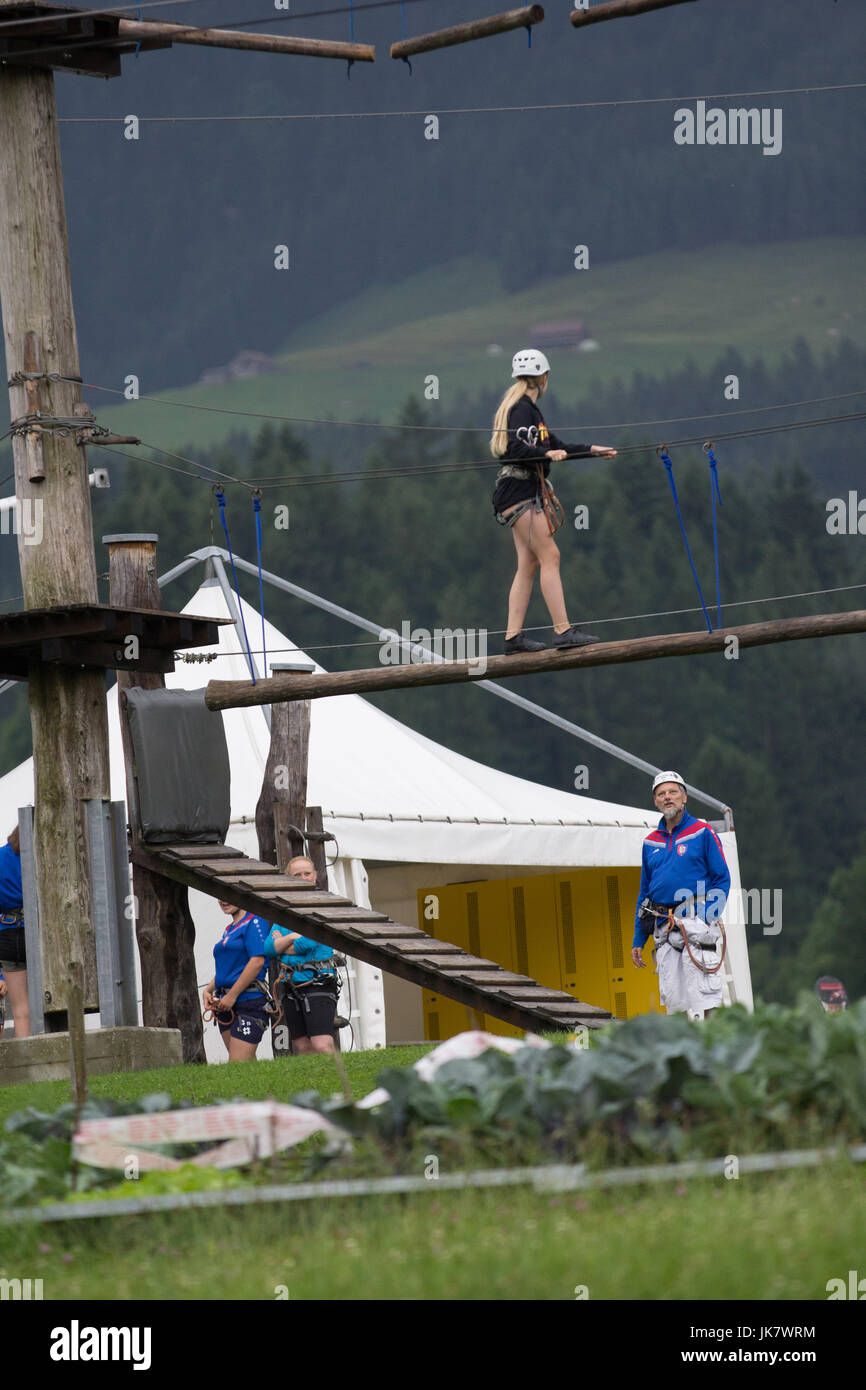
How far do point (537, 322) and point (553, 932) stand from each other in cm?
10792

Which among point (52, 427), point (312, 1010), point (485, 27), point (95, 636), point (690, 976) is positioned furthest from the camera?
point (312, 1010)

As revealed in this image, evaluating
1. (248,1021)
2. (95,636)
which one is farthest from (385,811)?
(95,636)

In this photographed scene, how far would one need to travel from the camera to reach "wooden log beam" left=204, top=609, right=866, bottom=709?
1193 cm

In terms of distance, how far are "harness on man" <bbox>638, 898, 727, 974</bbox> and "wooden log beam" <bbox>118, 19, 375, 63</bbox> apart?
5.89m

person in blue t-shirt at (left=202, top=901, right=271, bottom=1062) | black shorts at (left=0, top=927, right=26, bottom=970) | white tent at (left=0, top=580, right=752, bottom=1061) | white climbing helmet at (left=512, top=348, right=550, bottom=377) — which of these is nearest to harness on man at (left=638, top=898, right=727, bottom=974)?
person in blue t-shirt at (left=202, top=901, right=271, bottom=1062)

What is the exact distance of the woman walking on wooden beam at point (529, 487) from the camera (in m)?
12.1

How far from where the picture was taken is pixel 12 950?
565 inches

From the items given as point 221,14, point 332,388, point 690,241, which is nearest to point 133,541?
point 332,388

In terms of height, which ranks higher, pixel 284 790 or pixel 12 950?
pixel 284 790

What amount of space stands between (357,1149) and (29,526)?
7931 mm

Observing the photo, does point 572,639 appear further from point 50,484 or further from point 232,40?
point 232,40

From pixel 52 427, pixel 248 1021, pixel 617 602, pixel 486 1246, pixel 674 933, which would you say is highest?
pixel 617 602
